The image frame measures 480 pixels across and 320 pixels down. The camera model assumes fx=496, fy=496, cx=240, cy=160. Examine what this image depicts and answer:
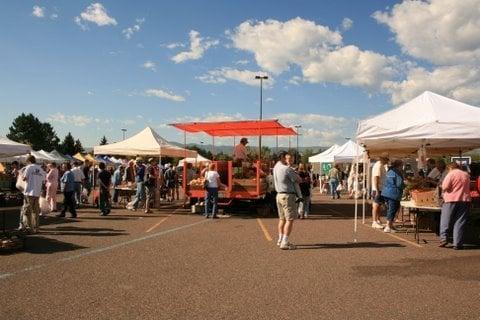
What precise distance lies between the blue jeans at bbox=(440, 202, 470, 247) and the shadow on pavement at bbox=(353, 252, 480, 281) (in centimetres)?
122

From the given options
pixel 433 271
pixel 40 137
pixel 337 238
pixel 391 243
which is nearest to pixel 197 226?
pixel 337 238

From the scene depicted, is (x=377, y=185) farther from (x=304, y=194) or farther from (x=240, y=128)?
(x=240, y=128)

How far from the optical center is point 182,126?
18609mm

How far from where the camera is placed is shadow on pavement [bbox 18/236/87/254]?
9203mm

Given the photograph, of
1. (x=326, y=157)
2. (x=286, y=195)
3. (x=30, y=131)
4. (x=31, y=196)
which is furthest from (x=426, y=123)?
(x=30, y=131)

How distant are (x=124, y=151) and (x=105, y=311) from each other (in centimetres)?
1498

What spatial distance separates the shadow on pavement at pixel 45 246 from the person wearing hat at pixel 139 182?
6771 millimetres

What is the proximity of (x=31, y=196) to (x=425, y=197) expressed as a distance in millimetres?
8859

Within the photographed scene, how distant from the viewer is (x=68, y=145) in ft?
360

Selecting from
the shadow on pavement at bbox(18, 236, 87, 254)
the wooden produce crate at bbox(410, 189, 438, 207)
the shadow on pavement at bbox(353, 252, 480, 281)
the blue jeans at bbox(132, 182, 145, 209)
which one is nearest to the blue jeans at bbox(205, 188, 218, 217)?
the blue jeans at bbox(132, 182, 145, 209)

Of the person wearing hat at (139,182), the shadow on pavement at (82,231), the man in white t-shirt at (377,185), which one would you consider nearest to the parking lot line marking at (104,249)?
the shadow on pavement at (82,231)

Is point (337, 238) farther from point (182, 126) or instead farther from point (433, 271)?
point (182, 126)

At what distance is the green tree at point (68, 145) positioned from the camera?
10800 cm

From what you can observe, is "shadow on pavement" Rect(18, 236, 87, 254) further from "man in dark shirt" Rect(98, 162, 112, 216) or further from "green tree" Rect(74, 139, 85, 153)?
"green tree" Rect(74, 139, 85, 153)
